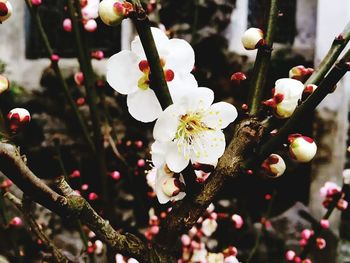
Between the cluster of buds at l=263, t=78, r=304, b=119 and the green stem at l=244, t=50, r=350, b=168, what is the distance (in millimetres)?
15

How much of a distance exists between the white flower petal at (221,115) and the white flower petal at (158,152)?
0.19ft

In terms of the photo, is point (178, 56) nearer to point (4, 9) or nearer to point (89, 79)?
point (4, 9)

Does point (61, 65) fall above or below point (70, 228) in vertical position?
above

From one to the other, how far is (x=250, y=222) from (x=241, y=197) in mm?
112

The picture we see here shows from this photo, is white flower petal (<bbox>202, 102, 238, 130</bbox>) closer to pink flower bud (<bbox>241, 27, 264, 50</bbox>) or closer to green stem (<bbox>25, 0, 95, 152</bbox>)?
pink flower bud (<bbox>241, 27, 264, 50</bbox>)

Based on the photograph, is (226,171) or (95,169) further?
(95,169)

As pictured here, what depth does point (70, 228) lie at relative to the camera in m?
2.06

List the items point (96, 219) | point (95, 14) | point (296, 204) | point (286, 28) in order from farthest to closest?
point (286, 28) → point (296, 204) → point (95, 14) → point (96, 219)

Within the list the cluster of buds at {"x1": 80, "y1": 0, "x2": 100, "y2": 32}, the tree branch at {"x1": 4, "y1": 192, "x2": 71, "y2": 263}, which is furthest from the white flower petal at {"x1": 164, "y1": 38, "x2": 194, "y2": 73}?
the cluster of buds at {"x1": 80, "y1": 0, "x2": 100, "y2": 32}

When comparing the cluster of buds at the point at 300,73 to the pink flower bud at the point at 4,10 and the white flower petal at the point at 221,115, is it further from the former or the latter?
the pink flower bud at the point at 4,10

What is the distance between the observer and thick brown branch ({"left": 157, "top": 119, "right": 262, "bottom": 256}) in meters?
0.46

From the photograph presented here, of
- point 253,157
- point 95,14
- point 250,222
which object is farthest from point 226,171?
point 250,222

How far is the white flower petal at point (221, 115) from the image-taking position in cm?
48

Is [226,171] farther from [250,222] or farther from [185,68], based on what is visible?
[250,222]
